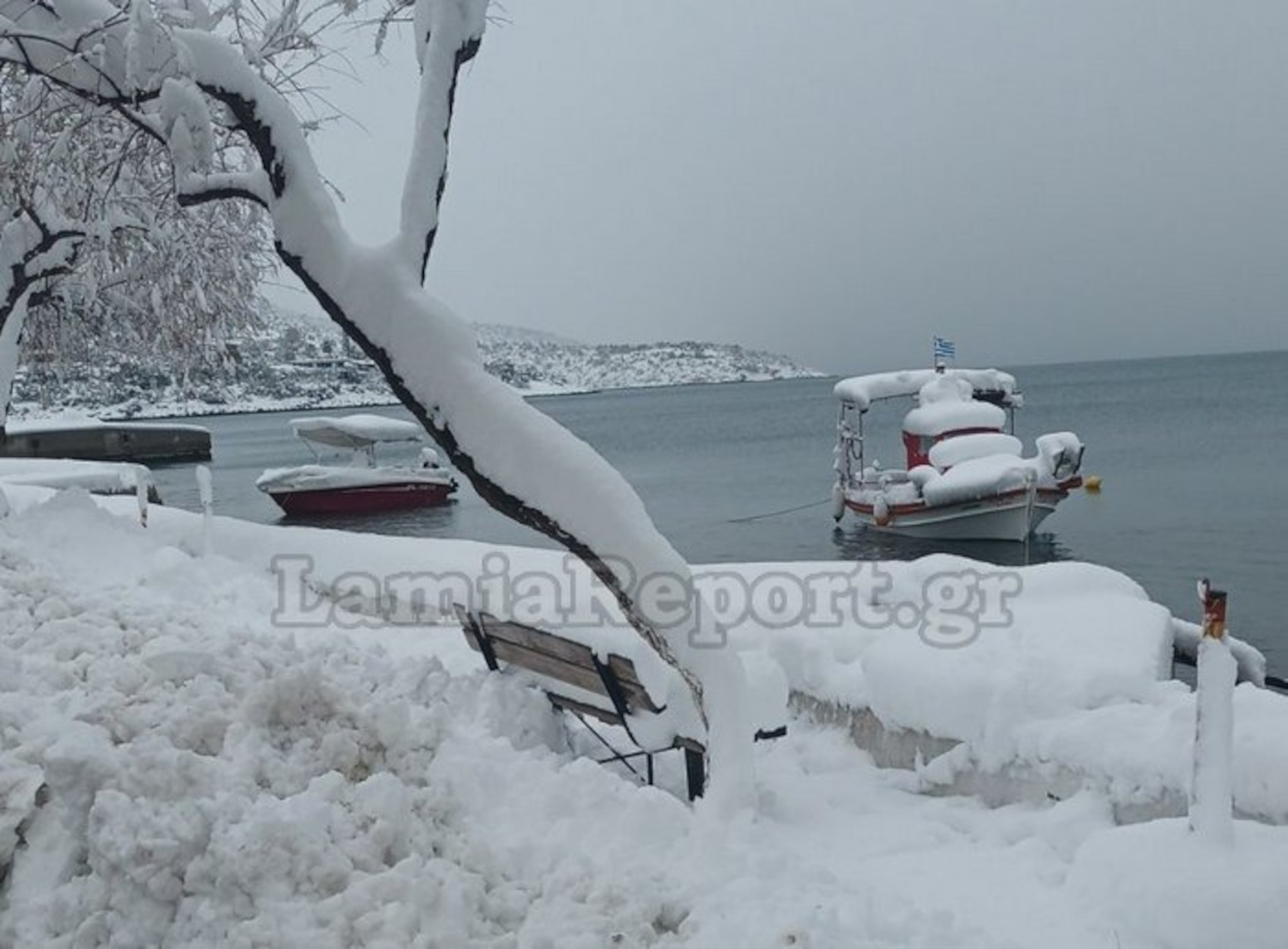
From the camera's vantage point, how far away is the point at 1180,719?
4.75m

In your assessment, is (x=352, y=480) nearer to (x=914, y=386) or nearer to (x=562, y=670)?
(x=914, y=386)

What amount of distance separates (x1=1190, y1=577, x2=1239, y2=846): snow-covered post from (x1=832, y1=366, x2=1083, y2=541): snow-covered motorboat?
22.4 m

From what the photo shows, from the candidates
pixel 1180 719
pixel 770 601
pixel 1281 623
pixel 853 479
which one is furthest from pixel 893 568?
pixel 853 479

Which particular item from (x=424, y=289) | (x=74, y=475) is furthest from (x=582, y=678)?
(x=74, y=475)

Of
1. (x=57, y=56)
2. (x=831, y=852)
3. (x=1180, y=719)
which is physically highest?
(x=57, y=56)

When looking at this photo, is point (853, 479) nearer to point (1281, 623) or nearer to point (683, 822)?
point (1281, 623)

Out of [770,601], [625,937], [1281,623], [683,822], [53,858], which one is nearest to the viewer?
[625,937]

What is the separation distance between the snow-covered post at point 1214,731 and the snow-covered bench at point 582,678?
2.00 metres

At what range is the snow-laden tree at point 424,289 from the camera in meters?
4.34

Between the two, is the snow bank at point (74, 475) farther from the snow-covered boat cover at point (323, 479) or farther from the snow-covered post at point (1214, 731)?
the snow-covered post at point (1214, 731)

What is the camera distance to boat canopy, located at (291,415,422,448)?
36.7 metres

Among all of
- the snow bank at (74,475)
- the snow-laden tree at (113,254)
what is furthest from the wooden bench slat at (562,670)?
the snow bank at (74,475)

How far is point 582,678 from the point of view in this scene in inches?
214

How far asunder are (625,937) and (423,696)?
8.65 feet
